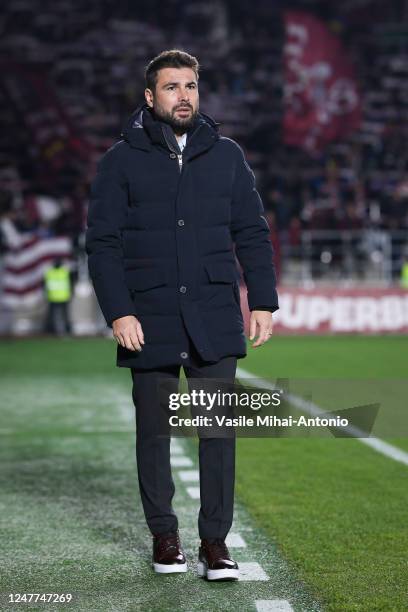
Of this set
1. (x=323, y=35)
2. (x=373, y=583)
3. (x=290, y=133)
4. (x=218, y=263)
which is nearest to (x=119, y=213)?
(x=218, y=263)

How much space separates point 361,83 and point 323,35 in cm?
183

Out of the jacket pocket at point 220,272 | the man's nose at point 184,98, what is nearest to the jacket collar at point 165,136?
the man's nose at point 184,98

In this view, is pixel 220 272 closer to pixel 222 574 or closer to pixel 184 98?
pixel 184 98

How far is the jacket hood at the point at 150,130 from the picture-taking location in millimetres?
4773

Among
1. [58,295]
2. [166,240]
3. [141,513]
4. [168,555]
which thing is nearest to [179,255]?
[166,240]

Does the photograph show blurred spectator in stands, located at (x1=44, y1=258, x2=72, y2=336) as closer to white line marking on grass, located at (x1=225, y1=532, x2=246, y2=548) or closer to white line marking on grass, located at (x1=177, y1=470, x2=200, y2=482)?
white line marking on grass, located at (x1=177, y1=470, x2=200, y2=482)

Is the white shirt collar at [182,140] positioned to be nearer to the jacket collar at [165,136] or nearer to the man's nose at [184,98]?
the jacket collar at [165,136]

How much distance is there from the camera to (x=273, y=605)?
4418 millimetres

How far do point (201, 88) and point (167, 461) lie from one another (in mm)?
27719

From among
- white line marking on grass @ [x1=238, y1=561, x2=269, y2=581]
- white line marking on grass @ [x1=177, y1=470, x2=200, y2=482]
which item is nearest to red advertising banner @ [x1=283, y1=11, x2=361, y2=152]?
white line marking on grass @ [x1=177, y1=470, x2=200, y2=482]

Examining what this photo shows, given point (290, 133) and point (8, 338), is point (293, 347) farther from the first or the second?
point (290, 133)

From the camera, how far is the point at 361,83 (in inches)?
1313

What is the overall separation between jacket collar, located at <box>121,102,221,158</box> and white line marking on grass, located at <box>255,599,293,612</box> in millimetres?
1598

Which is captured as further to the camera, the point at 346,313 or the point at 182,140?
the point at 346,313
